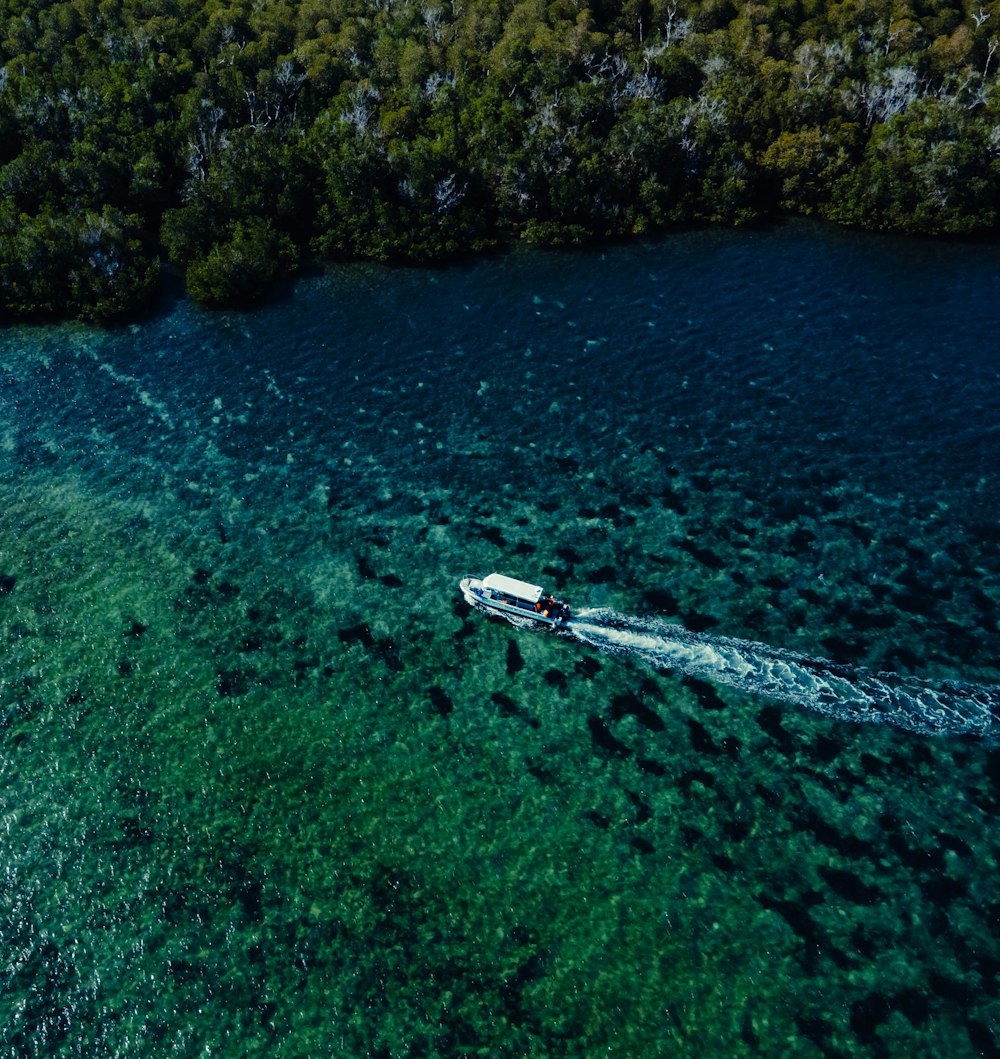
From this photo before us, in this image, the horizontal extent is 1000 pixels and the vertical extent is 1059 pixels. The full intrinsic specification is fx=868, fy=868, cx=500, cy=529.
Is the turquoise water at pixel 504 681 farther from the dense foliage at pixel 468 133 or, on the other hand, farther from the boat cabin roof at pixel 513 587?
the dense foliage at pixel 468 133

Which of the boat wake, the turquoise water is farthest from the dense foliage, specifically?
the boat wake

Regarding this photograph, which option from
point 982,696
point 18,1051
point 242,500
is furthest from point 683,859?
point 242,500

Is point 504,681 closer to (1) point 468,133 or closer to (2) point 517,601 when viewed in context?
(2) point 517,601

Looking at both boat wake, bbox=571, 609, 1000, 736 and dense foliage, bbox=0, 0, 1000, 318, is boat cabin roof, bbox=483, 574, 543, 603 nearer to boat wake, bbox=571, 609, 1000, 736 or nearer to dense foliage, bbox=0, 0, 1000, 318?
boat wake, bbox=571, 609, 1000, 736

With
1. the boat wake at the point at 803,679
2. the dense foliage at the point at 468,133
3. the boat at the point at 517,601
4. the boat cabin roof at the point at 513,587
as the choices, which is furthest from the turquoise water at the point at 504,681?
the dense foliage at the point at 468,133

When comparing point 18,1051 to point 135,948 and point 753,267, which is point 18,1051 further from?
point 753,267
